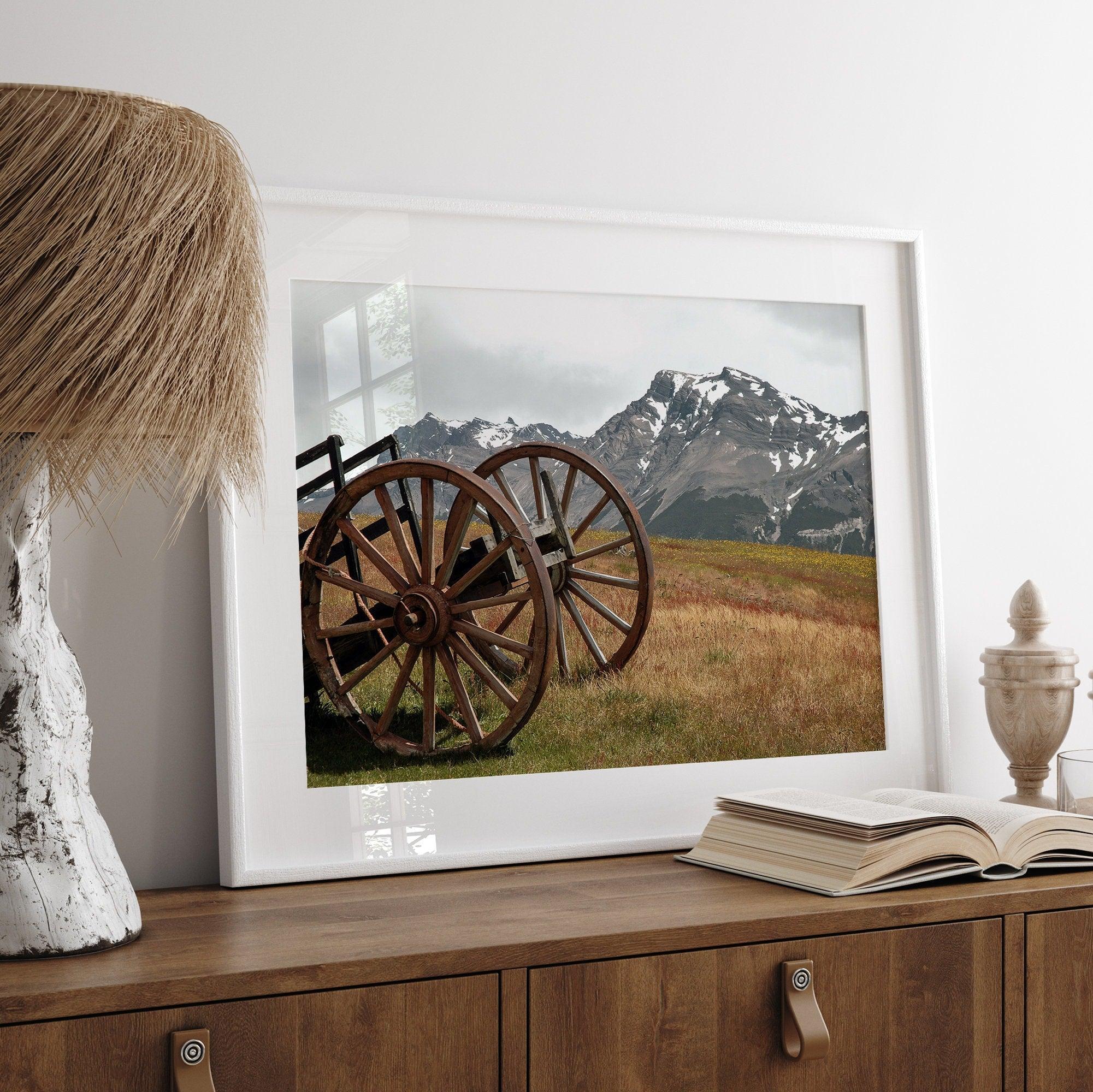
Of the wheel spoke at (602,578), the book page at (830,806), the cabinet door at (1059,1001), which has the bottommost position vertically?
the cabinet door at (1059,1001)

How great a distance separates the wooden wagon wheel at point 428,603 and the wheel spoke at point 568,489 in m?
0.09

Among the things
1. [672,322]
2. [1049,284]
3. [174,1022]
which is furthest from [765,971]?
[1049,284]

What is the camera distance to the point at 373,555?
151 cm

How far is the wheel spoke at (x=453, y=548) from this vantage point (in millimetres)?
1528

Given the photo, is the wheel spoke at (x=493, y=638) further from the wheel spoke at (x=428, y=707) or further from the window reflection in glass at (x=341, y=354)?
the window reflection in glass at (x=341, y=354)

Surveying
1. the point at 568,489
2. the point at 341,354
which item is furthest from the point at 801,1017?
the point at 341,354

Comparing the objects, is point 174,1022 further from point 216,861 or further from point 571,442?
point 571,442

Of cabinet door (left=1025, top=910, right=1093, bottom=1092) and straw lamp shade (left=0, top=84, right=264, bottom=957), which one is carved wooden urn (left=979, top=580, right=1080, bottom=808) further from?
straw lamp shade (left=0, top=84, right=264, bottom=957)

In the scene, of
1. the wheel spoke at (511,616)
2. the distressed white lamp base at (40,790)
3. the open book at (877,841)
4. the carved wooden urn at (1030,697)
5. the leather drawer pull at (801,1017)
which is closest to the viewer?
the distressed white lamp base at (40,790)

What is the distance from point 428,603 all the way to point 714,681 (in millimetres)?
441

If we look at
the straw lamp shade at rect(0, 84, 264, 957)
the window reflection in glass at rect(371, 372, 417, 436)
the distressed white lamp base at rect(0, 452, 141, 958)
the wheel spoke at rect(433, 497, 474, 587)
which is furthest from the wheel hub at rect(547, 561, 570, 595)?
the distressed white lamp base at rect(0, 452, 141, 958)

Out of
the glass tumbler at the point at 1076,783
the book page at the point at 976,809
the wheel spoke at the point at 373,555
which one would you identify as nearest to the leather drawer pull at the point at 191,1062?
the wheel spoke at the point at 373,555

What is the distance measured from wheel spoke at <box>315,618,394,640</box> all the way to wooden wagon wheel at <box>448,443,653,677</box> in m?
0.24

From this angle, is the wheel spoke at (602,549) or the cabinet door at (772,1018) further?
the wheel spoke at (602,549)
